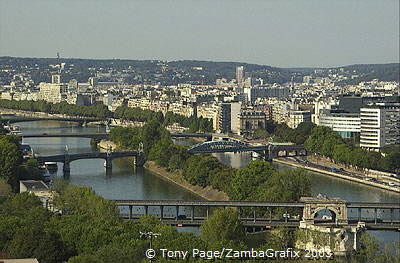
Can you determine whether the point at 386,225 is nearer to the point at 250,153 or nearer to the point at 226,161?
the point at 226,161

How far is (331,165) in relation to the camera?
28.6 metres

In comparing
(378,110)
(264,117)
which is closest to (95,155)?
(378,110)

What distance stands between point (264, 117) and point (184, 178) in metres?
17.9

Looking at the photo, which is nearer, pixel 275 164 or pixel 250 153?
pixel 275 164

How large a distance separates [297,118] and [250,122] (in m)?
1.89

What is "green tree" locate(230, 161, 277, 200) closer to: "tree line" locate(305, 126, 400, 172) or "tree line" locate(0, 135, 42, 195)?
"tree line" locate(0, 135, 42, 195)

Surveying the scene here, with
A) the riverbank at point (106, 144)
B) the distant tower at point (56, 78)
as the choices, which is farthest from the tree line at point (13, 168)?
the distant tower at point (56, 78)

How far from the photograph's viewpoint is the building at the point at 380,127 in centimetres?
3180

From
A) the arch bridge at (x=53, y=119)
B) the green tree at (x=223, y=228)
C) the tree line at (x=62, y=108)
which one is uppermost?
the tree line at (x=62, y=108)

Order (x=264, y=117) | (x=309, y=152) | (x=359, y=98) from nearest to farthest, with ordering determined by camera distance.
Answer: (x=309, y=152) < (x=359, y=98) < (x=264, y=117)

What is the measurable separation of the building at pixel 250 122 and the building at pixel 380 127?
892 cm

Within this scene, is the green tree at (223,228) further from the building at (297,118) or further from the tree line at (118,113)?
the tree line at (118,113)

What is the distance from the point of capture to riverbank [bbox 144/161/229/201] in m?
20.7

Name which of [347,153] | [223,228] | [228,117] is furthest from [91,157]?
[228,117]
